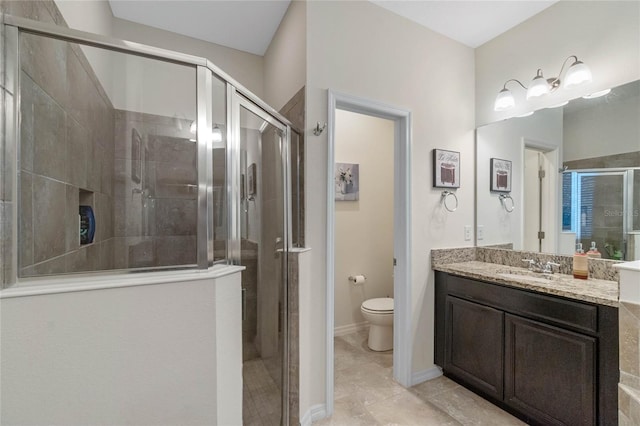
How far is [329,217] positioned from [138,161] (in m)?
1.34

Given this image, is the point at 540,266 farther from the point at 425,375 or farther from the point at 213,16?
the point at 213,16

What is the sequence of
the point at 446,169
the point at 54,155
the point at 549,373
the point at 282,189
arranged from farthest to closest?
the point at 446,169 < the point at 282,189 < the point at 549,373 < the point at 54,155

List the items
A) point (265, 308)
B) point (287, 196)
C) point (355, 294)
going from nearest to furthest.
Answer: point (265, 308) < point (287, 196) < point (355, 294)

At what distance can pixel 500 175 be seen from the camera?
7.64 ft

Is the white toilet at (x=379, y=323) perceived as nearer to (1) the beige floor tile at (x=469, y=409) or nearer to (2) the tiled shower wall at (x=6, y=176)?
(1) the beige floor tile at (x=469, y=409)

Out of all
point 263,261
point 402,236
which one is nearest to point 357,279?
point 402,236

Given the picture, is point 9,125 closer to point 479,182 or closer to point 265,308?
point 265,308

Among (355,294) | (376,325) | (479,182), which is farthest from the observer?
(355,294)

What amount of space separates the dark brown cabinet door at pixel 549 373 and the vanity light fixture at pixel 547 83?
61.6 inches

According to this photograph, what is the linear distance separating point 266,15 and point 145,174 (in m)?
1.49

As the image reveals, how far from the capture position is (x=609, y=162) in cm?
171

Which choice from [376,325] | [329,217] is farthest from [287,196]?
[376,325]

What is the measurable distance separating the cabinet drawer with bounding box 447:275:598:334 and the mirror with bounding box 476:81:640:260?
0.56 metres

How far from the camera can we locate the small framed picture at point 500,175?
229 centimetres
